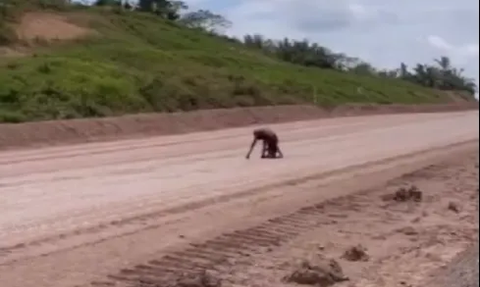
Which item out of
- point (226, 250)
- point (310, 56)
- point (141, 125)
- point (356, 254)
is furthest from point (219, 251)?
point (310, 56)

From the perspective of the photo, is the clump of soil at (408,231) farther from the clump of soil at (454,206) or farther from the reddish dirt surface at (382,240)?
the clump of soil at (454,206)

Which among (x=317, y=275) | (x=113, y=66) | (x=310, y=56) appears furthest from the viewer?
(x=310, y=56)

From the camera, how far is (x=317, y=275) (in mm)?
10211

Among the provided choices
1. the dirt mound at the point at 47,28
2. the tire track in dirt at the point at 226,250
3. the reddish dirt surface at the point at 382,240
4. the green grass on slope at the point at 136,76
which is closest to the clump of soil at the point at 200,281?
the tire track in dirt at the point at 226,250

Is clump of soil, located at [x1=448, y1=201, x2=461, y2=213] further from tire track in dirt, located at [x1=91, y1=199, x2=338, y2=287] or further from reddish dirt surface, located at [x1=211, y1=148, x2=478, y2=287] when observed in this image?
tire track in dirt, located at [x1=91, y1=199, x2=338, y2=287]

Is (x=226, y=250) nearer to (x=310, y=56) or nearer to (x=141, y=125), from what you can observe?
(x=141, y=125)

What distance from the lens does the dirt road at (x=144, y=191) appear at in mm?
11055

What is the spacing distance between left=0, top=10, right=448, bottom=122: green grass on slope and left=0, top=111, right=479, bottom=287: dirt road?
269 cm

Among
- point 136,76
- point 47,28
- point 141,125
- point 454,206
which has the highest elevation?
point 47,28

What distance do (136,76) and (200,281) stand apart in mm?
26432

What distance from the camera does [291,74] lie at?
55.0 meters

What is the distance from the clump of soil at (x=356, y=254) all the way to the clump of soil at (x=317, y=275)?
0.91m

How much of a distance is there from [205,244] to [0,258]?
2579mm

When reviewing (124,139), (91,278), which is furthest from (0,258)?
(124,139)
